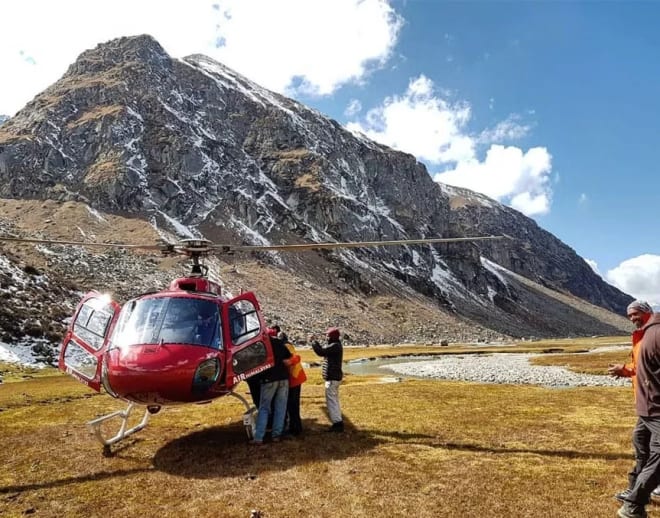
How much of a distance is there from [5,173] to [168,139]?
153 ft

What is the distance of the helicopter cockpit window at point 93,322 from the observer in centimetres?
1241

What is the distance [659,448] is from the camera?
24.7 feet

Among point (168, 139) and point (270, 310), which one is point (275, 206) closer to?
point (168, 139)

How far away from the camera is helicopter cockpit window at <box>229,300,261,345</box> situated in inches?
480

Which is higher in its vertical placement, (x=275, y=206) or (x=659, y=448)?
(x=275, y=206)

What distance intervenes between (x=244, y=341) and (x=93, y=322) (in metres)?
4.11

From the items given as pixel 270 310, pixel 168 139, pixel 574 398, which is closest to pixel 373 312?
pixel 270 310

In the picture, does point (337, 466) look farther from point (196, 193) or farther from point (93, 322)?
point (196, 193)

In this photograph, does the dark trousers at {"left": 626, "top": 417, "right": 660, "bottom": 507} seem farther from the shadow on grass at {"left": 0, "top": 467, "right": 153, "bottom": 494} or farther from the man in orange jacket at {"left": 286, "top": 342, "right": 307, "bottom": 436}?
the shadow on grass at {"left": 0, "top": 467, "right": 153, "bottom": 494}

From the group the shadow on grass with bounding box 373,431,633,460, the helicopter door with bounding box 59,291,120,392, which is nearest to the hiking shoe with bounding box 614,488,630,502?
the shadow on grass with bounding box 373,431,633,460

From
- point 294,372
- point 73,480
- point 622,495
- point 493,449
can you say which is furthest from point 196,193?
point 622,495

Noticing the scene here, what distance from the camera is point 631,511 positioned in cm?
755

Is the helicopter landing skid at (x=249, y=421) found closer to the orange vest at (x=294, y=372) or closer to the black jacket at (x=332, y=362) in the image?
the orange vest at (x=294, y=372)

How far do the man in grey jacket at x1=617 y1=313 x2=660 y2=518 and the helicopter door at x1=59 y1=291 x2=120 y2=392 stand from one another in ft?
37.1
